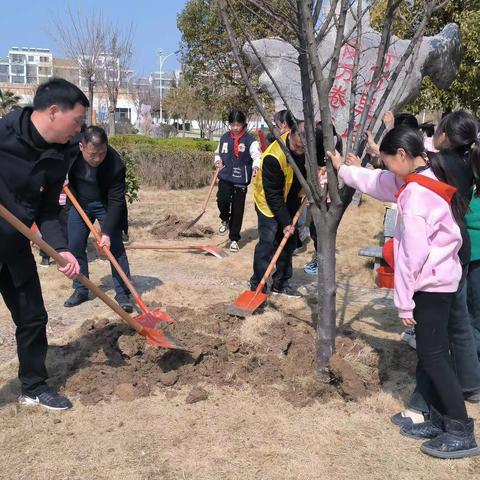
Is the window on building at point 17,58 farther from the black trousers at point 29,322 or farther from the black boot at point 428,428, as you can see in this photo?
the black boot at point 428,428

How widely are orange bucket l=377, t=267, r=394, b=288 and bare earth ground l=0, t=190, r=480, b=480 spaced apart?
0.50 metres

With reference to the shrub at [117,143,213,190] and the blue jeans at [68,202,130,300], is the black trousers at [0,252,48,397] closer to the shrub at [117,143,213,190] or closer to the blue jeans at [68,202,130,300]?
the blue jeans at [68,202,130,300]

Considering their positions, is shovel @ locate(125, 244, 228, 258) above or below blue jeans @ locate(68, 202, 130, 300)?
below

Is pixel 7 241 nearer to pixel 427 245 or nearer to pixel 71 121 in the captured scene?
pixel 71 121

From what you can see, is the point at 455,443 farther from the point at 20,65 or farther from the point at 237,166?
the point at 20,65

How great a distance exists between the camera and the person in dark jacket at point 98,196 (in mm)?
4379

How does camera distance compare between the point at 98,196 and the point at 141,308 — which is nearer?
the point at 141,308

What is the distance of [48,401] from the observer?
306 centimetres

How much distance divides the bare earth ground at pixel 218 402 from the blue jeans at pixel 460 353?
0.20 meters

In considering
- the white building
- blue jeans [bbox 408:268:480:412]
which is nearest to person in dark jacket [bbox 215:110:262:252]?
blue jeans [bbox 408:268:480:412]

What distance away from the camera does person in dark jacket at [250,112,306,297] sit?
4500mm

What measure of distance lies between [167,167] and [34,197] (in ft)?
31.1

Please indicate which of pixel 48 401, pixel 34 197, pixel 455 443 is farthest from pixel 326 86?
pixel 48 401

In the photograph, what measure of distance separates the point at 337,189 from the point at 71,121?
1.49m
